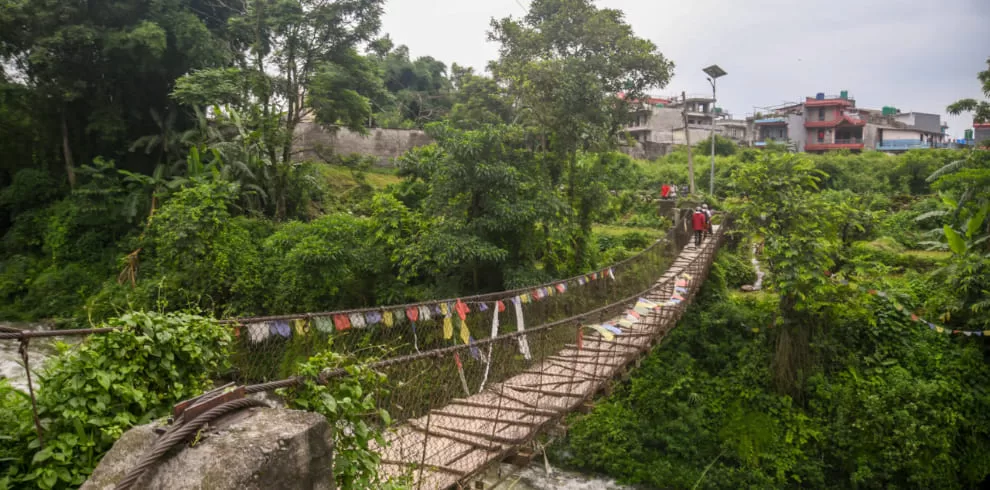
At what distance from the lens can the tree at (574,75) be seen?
345 inches

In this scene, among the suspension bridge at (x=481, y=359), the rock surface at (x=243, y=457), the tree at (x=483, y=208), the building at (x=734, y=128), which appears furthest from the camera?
the building at (x=734, y=128)

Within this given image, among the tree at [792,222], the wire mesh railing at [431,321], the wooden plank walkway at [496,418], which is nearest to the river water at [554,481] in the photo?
the wire mesh railing at [431,321]

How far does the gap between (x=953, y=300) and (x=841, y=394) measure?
2.09 m

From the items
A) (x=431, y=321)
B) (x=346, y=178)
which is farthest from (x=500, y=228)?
(x=346, y=178)

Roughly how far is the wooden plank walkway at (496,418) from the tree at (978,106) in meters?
9.13

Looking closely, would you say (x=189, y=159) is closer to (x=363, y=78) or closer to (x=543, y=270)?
(x=363, y=78)

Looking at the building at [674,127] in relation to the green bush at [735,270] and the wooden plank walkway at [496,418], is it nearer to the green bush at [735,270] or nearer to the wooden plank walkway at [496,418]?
the green bush at [735,270]

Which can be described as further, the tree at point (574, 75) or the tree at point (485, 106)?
the tree at point (485, 106)

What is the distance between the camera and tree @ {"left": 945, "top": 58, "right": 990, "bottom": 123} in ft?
34.8

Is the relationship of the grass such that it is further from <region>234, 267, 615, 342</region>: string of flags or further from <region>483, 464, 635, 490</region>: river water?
<region>234, 267, 615, 342</region>: string of flags

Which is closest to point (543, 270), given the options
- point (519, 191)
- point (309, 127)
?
point (519, 191)

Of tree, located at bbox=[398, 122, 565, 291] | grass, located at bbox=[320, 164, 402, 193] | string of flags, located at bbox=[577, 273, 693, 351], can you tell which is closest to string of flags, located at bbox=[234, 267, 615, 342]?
string of flags, located at bbox=[577, 273, 693, 351]

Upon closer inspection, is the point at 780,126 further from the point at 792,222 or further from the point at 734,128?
the point at 792,222

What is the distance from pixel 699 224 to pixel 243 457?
9.94 m
